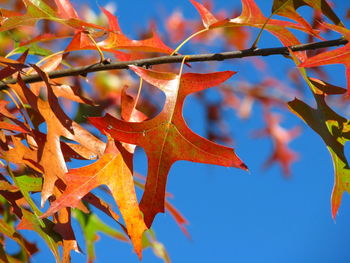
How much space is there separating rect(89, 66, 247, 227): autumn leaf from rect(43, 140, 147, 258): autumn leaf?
4 cm

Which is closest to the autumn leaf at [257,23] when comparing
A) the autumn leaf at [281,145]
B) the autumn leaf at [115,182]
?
the autumn leaf at [115,182]

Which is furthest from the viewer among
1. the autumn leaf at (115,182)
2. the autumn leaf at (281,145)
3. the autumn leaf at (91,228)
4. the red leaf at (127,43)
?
the autumn leaf at (281,145)

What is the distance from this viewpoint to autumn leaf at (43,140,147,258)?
0.77 meters

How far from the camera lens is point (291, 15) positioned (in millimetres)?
848

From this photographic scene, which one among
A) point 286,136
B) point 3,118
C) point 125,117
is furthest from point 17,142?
point 286,136

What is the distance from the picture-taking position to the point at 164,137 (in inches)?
31.8

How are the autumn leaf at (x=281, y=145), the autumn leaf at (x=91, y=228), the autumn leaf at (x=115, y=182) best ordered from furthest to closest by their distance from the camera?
1. the autumn leaf at (x=281, y=145)
2. the autumn leaf at (x=91, y=228)
3. the autumn leaf at (x=115, y=182)

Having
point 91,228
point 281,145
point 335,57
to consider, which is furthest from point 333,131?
point 281,145

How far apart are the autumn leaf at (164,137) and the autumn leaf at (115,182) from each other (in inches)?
1.7

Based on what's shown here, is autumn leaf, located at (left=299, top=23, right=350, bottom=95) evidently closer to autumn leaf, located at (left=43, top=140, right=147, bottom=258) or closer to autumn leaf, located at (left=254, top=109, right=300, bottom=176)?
autumn leaf, located at (left=43, top=140, right=147, bottom=258)

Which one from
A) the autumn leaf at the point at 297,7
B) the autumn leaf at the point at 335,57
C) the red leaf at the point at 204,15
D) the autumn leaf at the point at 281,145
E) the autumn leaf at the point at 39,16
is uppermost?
the autumn leaf at the point at 281,145

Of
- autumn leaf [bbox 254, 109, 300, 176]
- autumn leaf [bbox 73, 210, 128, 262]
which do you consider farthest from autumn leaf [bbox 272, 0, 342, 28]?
autumn leaf [bbox 254, 109, 300, 176]

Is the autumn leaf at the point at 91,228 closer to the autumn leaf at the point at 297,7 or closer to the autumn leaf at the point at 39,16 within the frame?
the autumn leaf at the point at 39,16

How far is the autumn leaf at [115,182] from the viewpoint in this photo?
77 cm
